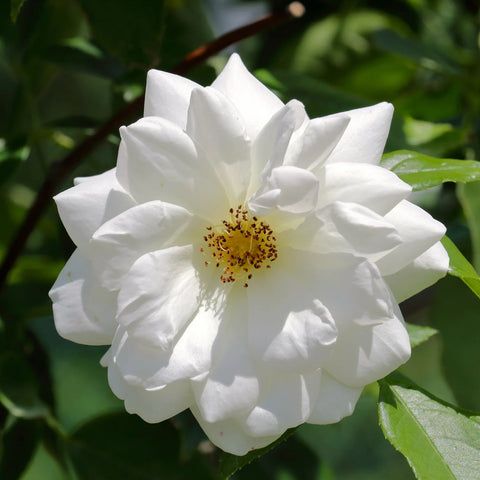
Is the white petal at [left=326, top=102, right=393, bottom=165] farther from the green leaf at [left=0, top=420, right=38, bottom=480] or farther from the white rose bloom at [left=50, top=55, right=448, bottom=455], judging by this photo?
the green leaf at [left=0, top=420, right=38, bottom=480]

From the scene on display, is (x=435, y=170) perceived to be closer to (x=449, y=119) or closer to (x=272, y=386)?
(x=272, y=386)

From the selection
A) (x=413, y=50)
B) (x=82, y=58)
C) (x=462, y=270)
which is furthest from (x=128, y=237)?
(x=413, y=50)

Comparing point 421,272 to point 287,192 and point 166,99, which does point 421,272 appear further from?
point 166,99

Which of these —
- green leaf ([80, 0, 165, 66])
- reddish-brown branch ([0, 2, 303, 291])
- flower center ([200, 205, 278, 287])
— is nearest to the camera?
flower center ([200, 205, 278, 287])

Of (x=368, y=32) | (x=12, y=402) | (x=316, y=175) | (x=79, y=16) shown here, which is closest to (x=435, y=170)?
(x=316, y=175)

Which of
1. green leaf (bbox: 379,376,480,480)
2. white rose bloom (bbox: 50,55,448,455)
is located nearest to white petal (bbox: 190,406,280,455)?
white rose bloom (bbox: 50,55,448,455)

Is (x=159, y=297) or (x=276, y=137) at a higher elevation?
(x=276, y=137)

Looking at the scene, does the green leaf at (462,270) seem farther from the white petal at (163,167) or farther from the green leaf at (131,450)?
the green leaf at (131,450)
